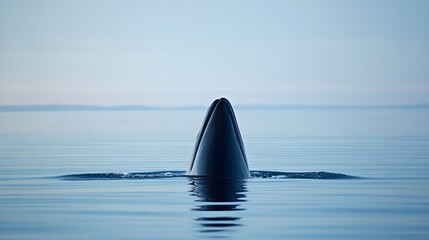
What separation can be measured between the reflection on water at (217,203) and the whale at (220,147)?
0.72 ft

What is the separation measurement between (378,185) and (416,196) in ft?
8.09

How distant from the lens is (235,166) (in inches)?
Result: 835

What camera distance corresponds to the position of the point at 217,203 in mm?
18047

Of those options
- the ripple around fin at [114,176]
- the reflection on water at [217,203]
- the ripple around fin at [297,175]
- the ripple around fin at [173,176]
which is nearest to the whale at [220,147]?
the reflection on water at [217,203]

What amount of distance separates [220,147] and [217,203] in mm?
3025

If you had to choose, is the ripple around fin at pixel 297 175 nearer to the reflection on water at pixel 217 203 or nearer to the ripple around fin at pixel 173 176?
the ripple around fin at pixel 173 176

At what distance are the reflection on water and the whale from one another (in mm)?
221

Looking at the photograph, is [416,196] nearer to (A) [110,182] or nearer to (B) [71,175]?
(A) [110,182]

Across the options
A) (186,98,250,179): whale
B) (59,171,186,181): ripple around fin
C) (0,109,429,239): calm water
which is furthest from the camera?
(59,171,186,181): ripple around fin

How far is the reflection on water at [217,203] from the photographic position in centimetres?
1509

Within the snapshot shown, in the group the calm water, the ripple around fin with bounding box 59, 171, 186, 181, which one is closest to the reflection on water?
the calm water

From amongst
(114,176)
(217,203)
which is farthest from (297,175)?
(217,203)

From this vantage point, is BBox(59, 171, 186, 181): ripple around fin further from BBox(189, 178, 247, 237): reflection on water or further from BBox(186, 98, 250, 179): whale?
BBox(186, 98, 250, 179): whale

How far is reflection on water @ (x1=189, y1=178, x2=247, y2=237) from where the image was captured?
1509 cm
